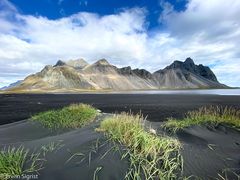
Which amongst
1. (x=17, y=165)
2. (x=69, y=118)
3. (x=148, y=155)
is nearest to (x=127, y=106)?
(x=69, y=118)

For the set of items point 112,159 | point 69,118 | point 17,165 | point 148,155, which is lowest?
point 17,165

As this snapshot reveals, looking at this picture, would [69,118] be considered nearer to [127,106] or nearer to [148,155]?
[148,155]

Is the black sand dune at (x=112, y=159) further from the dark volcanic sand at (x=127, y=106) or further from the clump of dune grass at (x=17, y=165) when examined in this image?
the dark volcanic sand at (x=127, y=106)

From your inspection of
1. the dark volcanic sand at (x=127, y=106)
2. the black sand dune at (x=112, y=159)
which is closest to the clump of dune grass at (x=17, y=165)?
the black sand dune at (x=112, y=159)

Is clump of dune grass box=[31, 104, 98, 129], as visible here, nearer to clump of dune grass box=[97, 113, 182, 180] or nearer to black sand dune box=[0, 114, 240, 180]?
black sand dune box=[0, 114, 240, 180]

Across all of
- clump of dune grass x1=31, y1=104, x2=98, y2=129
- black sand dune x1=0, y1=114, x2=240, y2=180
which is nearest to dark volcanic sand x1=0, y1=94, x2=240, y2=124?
clump of dune grass x1=31, y1=104, x2=98, y2=129

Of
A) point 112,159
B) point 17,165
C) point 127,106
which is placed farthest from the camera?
point 127,106

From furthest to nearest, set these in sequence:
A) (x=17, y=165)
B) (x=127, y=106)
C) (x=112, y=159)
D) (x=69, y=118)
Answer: (x=127, y=106)
(x=69, y=118)
(x=112, y=159)
(x=17, y=165)

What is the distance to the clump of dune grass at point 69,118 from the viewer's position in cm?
2058

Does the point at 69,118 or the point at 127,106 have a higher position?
the point at 69,118

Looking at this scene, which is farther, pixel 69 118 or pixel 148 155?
pixel 69 118

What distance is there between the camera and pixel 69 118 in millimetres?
21484

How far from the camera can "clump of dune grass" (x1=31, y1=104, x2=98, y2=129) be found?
20577mm

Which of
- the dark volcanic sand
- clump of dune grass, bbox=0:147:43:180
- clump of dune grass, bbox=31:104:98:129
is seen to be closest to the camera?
clump of dune grass, bbox=0:147:43:180
